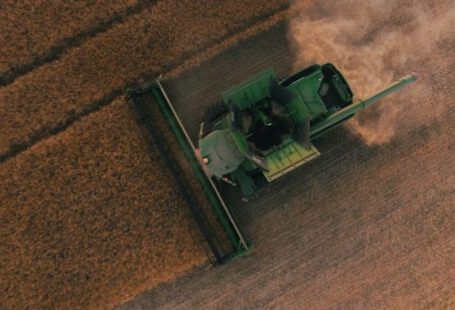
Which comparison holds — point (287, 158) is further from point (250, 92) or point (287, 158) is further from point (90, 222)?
point (90, 222)

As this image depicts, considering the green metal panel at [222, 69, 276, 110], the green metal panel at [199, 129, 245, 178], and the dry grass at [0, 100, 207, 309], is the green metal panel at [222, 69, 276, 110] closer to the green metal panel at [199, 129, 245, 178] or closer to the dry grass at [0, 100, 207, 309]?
the green metal panel at [199, 129, 245, 178]

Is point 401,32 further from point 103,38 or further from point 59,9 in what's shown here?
point 59,9

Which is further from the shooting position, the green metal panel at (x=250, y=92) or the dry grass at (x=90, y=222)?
the dry grass at (x=90, y=222)

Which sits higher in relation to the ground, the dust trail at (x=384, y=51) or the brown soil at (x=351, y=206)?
the dust trail at (x=384, y=51)

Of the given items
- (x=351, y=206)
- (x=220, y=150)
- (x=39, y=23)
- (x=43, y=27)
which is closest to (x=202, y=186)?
(x=220, y=150)

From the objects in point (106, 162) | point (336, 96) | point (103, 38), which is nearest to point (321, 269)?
point (336, 96)

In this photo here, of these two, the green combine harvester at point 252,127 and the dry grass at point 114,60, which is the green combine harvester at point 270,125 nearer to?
the green combine harvester at point 252,127

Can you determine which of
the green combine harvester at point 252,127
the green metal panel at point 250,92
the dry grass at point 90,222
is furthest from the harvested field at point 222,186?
the green metal panel at point 250,92
